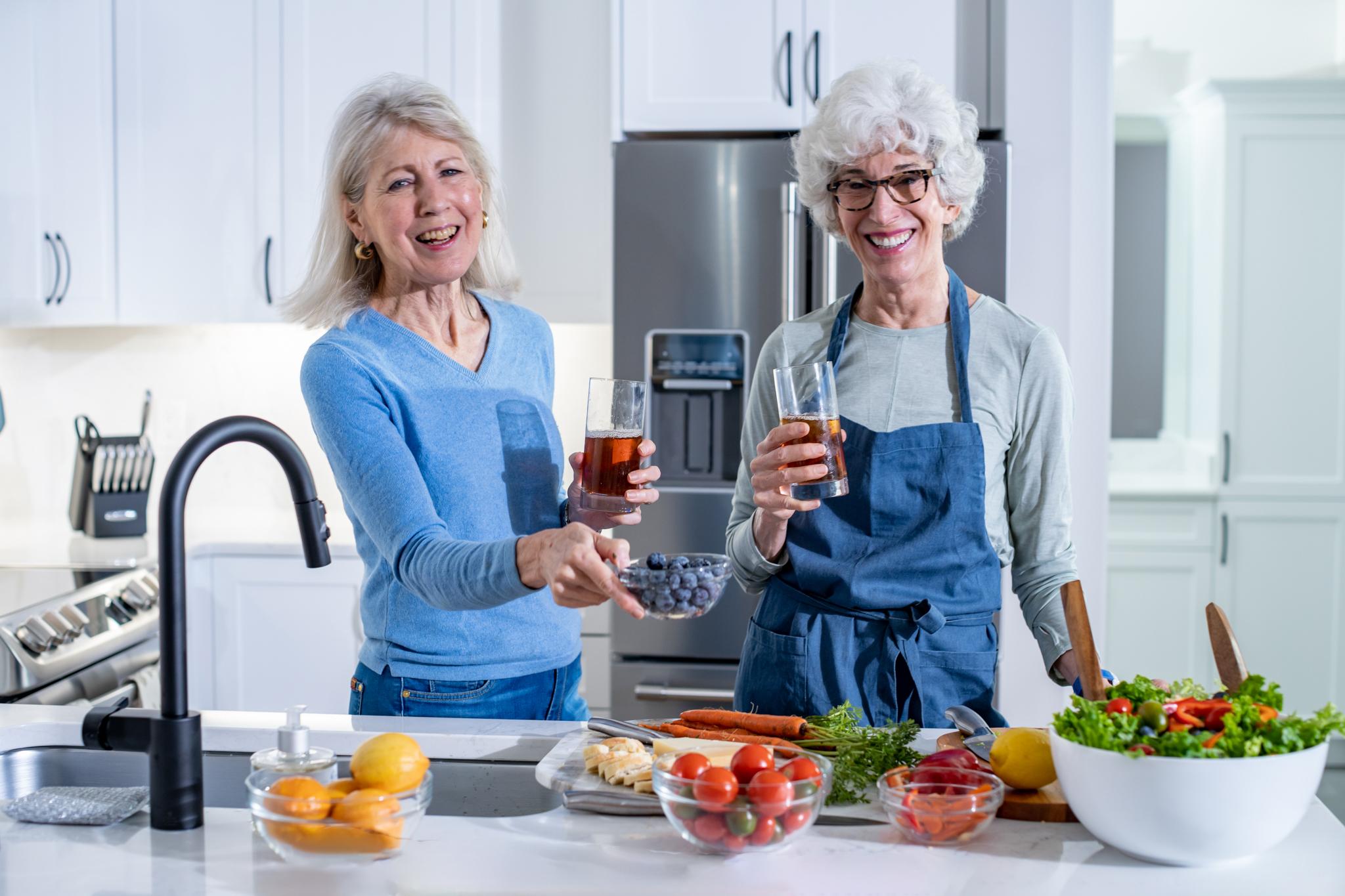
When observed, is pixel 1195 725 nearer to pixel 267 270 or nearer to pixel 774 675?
pixel 774 675

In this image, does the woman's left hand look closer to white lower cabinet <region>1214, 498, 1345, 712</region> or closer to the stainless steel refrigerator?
the stainless steel refrigerator

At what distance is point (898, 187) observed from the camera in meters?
1.72

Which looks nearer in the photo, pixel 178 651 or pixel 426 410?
pixel 178 651

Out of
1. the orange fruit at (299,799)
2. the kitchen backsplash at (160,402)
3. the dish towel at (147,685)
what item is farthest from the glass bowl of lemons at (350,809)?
the kitchen backsplash at (160,402)

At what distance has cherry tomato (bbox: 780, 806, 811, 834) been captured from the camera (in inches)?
40.3

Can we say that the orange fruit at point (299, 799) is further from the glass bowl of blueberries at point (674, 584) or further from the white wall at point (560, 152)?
the white wall at point (560, 152)

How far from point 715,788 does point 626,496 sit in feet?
1.56

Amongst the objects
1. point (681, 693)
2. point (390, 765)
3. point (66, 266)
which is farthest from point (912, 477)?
point (66, 266)

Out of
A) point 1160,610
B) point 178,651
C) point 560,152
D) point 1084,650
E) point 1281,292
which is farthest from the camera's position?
point 1160,610

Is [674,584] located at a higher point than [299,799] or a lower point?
higher

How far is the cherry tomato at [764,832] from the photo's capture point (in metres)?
1.02

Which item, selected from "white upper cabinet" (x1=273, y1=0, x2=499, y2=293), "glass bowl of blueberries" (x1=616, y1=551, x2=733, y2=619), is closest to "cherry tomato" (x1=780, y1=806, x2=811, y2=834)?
"glass bowl of blueberries" (x1=616, y1=551, x2=733, y2=619)

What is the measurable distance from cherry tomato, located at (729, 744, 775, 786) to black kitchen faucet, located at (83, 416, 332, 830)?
0.47 meters

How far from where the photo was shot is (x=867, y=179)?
1723 millimetres
